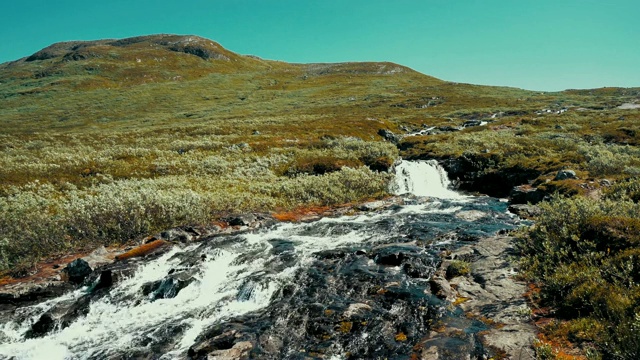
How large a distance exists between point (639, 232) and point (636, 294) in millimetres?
4372

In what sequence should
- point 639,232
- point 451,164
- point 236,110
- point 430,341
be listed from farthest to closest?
point 236,110 → point 451,164 → point 639,232 → point 430,341

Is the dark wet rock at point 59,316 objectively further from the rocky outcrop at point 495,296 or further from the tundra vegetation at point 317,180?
the rocky outcrop at point 495,296

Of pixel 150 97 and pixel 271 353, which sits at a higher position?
pixel 150 97

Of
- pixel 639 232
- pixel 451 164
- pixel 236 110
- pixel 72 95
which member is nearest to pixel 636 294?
pixel 639 232

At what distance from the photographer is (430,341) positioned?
10.3 metres

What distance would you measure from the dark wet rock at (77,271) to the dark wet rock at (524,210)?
2591 cm

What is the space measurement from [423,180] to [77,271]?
3337 centimetres

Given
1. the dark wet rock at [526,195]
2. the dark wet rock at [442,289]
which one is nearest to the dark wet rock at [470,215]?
the dark wet rock at [526,195]

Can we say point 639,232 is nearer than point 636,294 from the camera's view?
No

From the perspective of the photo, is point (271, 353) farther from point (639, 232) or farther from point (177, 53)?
point (177, 53)

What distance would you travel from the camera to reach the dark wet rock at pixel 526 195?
88.7 ft

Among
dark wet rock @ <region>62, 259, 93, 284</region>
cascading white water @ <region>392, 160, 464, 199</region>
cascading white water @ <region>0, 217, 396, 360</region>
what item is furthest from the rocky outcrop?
cascading white water @ <region>392, 160, 464, 199</region>

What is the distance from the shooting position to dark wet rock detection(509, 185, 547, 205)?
1065 inches

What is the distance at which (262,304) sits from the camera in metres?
13.6
